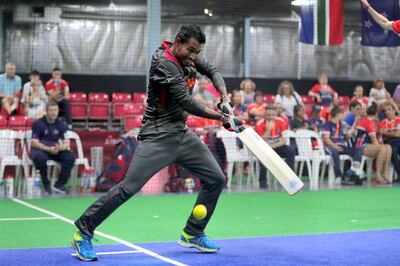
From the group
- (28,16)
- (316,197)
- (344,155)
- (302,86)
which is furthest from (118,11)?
(316,197)

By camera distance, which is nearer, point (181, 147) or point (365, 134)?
point (181, 147)

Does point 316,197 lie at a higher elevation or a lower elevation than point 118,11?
lower

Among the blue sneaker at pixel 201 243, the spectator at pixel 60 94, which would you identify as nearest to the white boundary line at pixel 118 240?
the blue sneaker at pixel 201 243

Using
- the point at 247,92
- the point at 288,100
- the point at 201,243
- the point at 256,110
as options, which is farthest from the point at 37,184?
the point at 201,243

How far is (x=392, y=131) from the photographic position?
1454cm

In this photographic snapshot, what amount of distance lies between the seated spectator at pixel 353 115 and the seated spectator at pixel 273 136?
74.5 inches

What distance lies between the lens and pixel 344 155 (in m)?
14.1

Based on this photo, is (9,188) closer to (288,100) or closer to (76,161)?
(76,161)

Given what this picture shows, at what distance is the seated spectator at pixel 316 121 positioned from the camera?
14.3 meters

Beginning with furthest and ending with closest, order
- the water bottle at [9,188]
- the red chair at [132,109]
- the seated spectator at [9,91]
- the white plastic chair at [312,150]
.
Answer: the red chair at [132,109] → the seated spectator at [9,91] → the white plastic chair at [312,150] → the water bottle at [9,188]

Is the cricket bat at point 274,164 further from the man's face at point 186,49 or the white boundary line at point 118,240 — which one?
the white boundary line at point 118,240

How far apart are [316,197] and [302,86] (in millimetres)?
9519

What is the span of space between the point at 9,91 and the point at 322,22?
636cm

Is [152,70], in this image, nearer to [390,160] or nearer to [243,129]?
[243,129]
